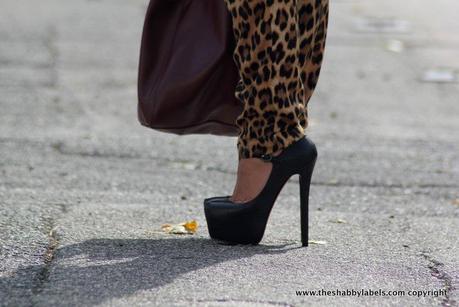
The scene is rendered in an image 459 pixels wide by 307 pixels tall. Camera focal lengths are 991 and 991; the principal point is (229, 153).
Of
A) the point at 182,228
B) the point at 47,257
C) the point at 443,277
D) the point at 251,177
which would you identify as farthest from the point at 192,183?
the point at 443,277

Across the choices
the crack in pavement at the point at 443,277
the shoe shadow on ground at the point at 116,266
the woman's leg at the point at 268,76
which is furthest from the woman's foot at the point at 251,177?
the crack in pavement at the point at 443,277

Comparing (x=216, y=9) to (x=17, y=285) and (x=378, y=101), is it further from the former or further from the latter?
(x=378, y=101)

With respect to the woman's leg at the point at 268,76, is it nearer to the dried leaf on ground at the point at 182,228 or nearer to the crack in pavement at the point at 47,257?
the dried leaf on ground at the point at 182,228

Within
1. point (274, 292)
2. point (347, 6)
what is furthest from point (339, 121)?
point (347, 6)

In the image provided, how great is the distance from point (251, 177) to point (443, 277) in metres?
0.68

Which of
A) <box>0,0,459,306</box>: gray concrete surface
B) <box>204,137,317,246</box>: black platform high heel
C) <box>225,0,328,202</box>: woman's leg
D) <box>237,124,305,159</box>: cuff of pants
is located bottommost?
<box>0,0,459,306</box>: gray concrete surface

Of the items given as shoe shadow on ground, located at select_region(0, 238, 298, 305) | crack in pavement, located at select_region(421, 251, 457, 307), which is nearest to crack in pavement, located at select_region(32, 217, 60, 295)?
shoe shadow on ground, located at select_region(0, 238, 298, 305)

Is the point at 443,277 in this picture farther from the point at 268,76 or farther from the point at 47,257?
the point at 47,257

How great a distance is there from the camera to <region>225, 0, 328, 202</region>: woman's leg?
304cm

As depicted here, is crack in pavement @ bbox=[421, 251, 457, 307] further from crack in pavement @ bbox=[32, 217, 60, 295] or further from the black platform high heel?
crack in pavement @ bbox=[32, 217, 60, 295]

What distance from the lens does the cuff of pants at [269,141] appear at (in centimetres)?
314

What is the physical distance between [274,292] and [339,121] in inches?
147

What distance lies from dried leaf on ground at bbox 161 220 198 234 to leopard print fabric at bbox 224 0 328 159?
1.51 feet

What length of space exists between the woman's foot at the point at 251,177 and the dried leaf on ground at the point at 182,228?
0.36 metres
